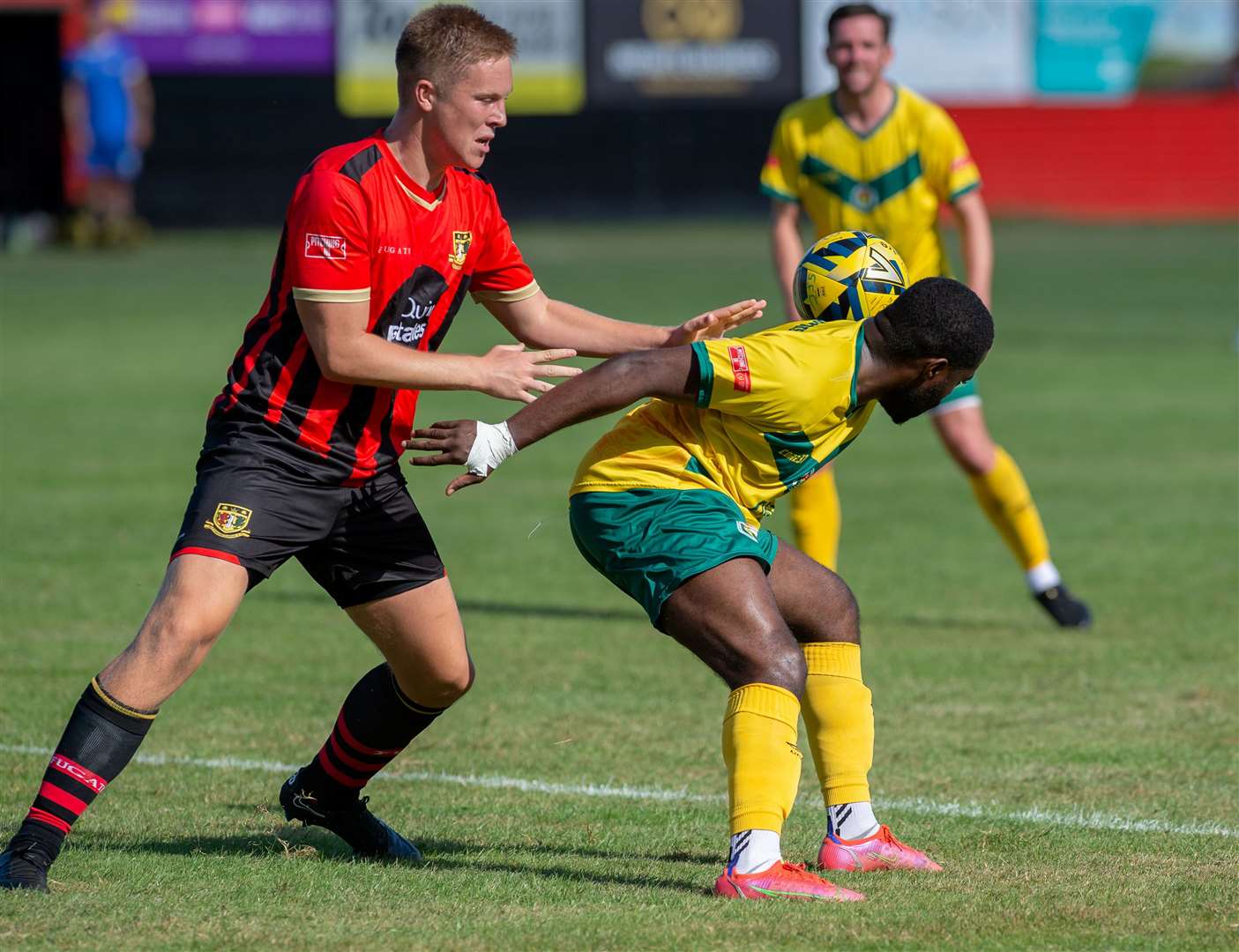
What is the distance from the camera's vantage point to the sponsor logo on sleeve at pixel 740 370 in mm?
4969

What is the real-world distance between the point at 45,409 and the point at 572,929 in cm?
1234

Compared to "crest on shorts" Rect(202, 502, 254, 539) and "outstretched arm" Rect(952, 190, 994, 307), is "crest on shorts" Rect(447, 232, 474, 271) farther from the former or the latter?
"outstretched arm" Rect(952, 190, 994, 307)

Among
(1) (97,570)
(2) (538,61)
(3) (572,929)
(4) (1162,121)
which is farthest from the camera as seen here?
(4) (1162,121)

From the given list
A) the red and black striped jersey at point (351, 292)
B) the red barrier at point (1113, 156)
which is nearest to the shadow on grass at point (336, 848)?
the red and black striped jersey at point (351, 292)

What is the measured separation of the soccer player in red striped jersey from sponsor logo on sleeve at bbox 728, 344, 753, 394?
1.64ft

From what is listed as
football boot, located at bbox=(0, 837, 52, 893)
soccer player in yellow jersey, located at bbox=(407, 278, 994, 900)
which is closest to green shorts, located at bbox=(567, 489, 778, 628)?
soccer player in yellow jersey, located at bbox=(407, 278, 994, 900)

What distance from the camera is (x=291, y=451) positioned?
17.3 ft

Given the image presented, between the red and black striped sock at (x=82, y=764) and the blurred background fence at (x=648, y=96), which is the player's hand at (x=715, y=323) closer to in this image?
the red and black striped sock at (x=82, y=764)

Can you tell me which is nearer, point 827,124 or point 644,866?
point 644,866

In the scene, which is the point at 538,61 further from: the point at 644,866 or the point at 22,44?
the point at 644,866

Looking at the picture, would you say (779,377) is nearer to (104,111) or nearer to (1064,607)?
(1064,607)

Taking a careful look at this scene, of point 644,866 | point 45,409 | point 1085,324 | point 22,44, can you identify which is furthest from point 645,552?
point 22,44

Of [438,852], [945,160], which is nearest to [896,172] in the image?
[945,160]

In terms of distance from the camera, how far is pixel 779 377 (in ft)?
16.5
